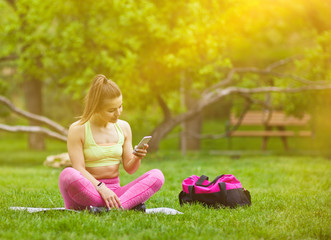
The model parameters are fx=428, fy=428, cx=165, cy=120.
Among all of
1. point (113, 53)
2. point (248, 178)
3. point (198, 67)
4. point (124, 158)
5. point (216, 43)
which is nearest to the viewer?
point (124, 158)

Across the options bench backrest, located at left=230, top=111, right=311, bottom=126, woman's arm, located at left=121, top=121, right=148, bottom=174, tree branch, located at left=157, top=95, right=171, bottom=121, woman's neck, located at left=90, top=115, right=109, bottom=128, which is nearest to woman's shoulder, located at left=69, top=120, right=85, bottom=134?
woman's neck, located at left=90, top=115, right=109, bottom=128

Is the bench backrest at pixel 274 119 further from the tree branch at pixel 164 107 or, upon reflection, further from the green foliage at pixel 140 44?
the tree branch at pixel 164 107

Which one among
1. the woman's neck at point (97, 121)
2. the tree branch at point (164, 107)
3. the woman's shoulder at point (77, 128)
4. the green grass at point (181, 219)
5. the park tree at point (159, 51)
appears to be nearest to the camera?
the green grass at point (181, 219)

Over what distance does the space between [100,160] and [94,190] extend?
0.37 meters

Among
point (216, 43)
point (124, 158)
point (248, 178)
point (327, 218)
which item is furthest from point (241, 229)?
point (216, 43)

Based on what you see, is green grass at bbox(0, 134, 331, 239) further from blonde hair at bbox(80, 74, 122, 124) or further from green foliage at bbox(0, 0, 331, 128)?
green foliage at bbox(0, 0, 331, 128)

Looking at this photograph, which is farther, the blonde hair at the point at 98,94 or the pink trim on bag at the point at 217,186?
the pink trim on bag at the point at 217,186

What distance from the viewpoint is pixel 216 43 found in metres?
10.0

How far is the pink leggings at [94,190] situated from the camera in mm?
4074

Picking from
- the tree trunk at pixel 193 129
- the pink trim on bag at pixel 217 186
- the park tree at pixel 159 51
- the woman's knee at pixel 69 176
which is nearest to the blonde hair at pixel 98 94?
the woman's knee at pixel 69 176

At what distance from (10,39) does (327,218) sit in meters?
9.59

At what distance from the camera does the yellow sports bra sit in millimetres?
4336

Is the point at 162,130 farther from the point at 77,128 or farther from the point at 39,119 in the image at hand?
the point at 77,128

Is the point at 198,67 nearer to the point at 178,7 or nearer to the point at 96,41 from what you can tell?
the point at 178,7
